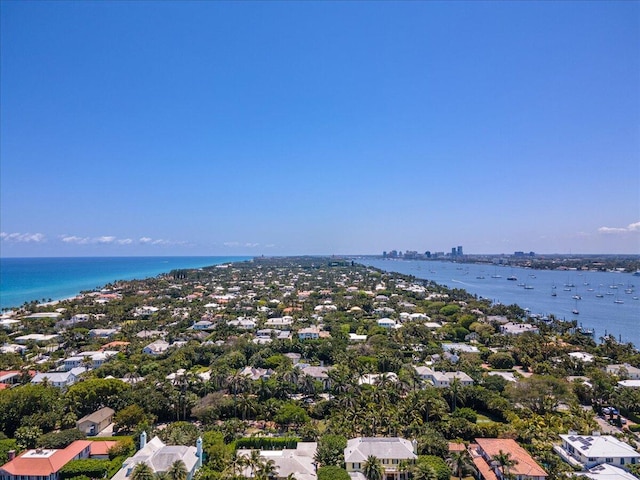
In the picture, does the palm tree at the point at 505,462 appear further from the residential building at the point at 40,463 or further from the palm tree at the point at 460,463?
the residential building at the point at 40,463

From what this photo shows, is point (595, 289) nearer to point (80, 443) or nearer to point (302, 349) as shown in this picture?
point (302, 349)

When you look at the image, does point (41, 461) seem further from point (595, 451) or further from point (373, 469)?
point (595, 451)

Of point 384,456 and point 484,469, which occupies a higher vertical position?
point 384,456

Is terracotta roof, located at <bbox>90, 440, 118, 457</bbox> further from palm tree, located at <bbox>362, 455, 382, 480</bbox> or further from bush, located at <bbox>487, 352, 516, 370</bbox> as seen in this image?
bush, located at <bbox>487, 352, 516, 370</bbox>

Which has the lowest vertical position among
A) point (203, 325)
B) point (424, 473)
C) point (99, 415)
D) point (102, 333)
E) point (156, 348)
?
point (102, 333)

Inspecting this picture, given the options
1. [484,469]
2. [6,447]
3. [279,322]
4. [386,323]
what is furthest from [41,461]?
[386,323]

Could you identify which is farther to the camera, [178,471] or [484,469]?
[484,469]
